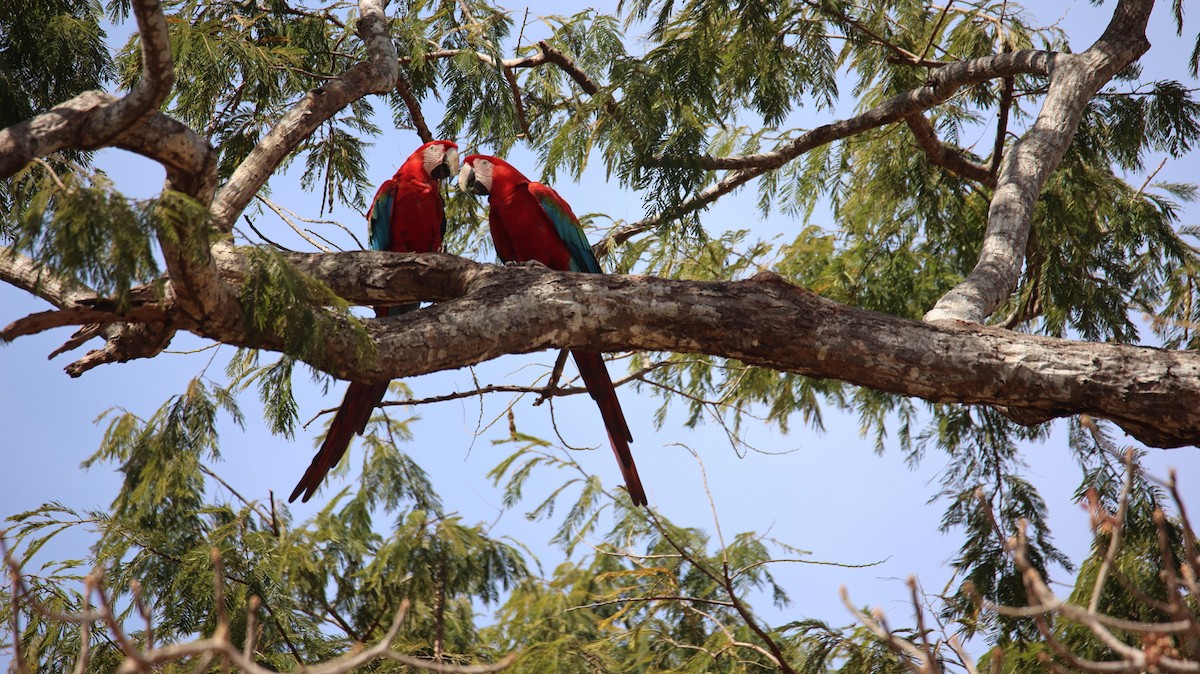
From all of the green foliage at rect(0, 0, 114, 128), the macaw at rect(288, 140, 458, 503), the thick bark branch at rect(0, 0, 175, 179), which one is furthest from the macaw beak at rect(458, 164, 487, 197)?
the thick bark branch at rect(0, 0, 175, 179)

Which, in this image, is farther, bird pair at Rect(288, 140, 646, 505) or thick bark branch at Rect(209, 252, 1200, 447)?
bird pair at Rect(288, 140, 646, 505)

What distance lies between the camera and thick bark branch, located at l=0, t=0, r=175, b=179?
151 cm

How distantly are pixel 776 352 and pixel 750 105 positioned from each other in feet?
4.68

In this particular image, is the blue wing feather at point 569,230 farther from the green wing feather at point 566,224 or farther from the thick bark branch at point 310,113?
the thick bark branch at point 310,113

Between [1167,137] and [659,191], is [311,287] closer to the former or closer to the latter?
[659,191]

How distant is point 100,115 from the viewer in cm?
156

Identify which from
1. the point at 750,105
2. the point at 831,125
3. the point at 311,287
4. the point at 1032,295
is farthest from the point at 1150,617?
→ the point at 311,287

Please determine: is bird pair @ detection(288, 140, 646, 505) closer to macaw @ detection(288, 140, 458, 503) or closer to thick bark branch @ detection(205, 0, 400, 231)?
macaw @ detection(288, 140, 458, 503)

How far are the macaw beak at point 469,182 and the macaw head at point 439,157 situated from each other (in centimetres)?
7

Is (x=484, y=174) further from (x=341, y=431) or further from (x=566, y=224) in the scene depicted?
(x=341, y=431)

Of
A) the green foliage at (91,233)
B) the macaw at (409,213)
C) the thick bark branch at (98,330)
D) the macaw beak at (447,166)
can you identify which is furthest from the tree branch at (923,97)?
the green foliage at (91,233)

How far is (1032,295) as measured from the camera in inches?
134

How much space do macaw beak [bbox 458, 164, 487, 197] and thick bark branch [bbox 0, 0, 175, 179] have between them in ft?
6.33

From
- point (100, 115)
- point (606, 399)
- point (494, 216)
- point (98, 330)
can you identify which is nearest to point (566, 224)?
point (494, 216)
